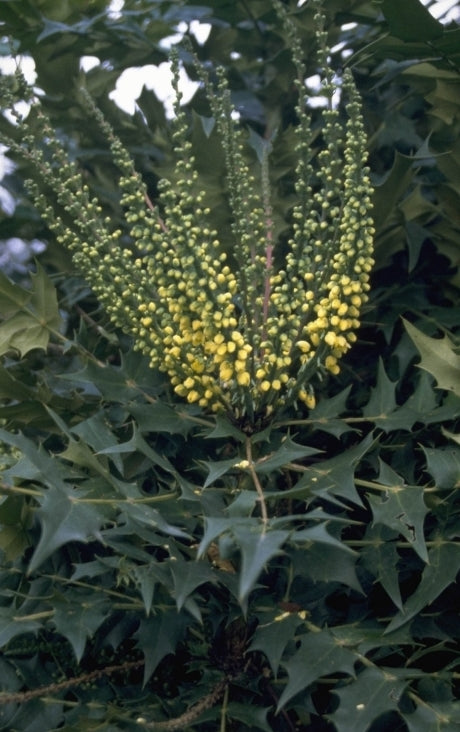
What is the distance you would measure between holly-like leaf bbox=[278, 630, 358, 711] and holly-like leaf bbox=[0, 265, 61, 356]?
49 cm

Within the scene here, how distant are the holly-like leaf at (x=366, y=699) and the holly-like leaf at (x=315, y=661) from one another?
0.06 ft

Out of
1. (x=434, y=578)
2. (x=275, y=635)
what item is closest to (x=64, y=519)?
(x=275, y=635)

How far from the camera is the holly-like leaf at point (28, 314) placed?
1.15 metres

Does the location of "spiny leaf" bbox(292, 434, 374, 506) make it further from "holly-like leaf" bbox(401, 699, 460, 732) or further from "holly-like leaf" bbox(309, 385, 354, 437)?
"holly-like leaf" bbox(401, 699, 460, 732)

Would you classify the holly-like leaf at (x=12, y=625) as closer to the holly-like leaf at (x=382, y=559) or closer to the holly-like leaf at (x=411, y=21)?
the holly-like leaf at (x=382, y=559)

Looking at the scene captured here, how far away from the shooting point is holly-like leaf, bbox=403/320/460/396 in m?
1.01

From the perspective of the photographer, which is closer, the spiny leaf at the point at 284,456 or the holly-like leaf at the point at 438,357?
the spiny leaf at the point at 284,456

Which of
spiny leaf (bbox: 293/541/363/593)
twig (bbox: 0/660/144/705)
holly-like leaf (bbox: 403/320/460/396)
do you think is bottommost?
twig (bbox: 0/660/144/705)

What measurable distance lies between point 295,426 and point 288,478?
0.25ft

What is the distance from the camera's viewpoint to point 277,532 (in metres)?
0.73

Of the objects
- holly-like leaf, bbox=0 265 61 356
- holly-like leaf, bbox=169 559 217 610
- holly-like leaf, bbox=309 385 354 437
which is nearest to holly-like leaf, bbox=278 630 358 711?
holly-like leaf, bbox=169 559 217 610

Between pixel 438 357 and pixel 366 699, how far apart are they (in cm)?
35

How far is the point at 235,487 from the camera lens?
0.99 meters

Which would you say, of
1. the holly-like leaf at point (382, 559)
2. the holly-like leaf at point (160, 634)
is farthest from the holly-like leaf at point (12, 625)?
the holly-like leaf at point (382, 559)
